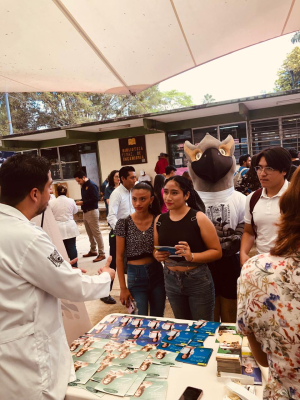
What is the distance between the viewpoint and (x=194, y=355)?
152cm

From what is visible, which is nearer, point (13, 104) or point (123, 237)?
point (123, 237)

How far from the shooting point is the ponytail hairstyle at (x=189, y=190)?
7.29 ft

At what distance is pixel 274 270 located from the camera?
0.88m

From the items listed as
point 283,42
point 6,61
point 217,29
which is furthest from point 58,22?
point 283,42

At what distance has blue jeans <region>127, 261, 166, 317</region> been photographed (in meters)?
2.36

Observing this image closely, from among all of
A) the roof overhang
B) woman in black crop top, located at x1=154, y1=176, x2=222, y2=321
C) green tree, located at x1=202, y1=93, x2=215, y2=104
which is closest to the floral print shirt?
woman in black crop top, located at x1=154, y1=176, x2=222, y2=321

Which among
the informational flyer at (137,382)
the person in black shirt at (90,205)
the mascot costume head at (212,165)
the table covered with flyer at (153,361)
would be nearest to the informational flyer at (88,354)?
the table covered with flyer at (153,361)

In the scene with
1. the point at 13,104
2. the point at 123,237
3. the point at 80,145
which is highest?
the point at 13,104

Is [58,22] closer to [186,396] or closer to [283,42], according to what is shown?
[186,396]

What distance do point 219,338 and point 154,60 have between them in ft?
8.97

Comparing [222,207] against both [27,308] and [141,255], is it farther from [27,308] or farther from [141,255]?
[27,308]

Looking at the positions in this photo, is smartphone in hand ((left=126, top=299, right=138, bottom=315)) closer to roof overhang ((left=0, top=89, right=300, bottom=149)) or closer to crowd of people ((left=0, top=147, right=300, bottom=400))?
crowd of people ((left=0, top=147, right=300, bottom=400))

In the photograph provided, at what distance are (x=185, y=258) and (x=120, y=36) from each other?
75.0 inches

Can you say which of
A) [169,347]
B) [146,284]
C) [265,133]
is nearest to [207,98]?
[265,133]
